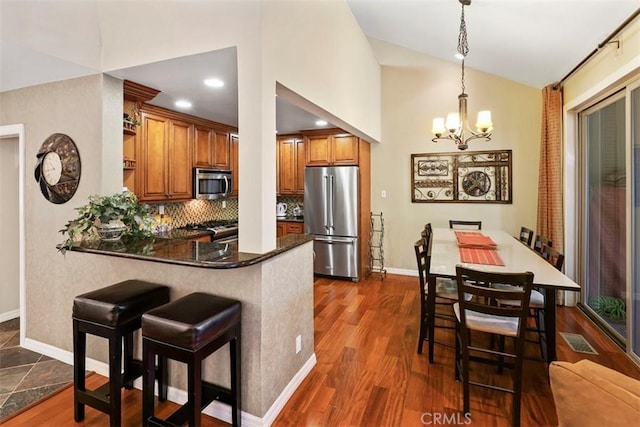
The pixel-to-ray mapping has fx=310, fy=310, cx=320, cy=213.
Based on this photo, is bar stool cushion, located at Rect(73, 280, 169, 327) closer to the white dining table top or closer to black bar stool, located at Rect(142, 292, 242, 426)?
black bar stool, located at Rect(142, 292, 242, 426)

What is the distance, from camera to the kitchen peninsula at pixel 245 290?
1.86 m

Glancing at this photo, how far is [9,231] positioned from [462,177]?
5.86 meters

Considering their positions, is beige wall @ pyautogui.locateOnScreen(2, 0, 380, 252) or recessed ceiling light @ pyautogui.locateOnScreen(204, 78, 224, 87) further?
recessed ceiling light @ pyautogui.locateOnScreen(204, 78, 224, 87)

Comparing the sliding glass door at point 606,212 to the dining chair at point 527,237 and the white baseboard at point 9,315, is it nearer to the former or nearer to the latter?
the dining chair at point 527,237

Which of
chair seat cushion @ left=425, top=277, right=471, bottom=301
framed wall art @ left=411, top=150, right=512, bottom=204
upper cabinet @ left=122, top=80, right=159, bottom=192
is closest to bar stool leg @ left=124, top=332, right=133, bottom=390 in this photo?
upper cabinet @ left=122, top=80, right=159, bottom=192

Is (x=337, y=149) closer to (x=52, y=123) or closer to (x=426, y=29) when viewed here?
(x=426, y=29)

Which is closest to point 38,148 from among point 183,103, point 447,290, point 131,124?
point 131,124

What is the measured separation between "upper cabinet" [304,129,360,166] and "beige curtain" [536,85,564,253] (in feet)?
8.05

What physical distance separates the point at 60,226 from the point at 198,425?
208 cm

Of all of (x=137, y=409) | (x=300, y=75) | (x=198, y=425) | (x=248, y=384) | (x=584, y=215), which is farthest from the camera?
(x=584, y=215)

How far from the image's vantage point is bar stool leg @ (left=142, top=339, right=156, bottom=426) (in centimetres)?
165

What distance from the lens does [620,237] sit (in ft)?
9.41

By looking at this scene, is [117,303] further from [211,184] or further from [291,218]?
[291,218]

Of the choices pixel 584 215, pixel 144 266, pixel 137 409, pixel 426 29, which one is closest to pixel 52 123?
pixel 144 266
